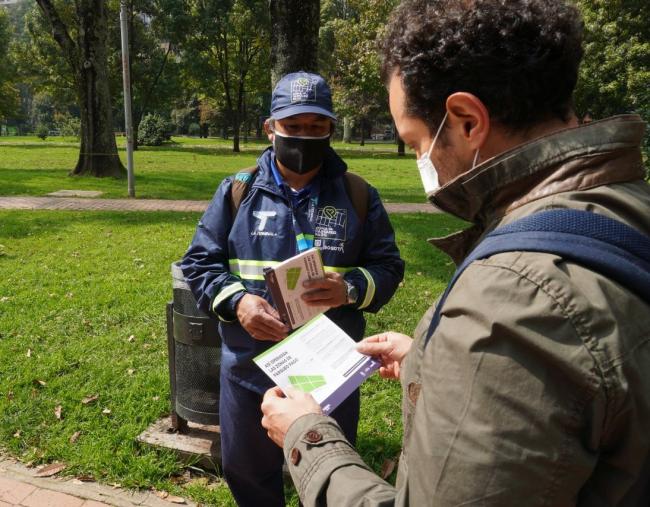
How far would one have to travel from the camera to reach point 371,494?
117cm

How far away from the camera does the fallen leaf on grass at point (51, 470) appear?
3359 mm

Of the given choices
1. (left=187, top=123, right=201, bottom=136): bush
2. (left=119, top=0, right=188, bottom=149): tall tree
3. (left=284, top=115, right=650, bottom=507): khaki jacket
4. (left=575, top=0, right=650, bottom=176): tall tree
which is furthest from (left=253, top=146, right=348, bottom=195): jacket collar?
(left=187, top=123, right=201, bottom=136): bush

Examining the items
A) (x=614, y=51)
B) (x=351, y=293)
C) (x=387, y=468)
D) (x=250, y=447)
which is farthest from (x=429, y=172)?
(x=614, y=51)

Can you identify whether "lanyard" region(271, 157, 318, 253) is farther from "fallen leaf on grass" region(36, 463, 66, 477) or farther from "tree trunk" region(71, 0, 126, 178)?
"tree trunk" region(71, 0, 126, 178)

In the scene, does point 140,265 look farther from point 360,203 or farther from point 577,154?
point 577,154

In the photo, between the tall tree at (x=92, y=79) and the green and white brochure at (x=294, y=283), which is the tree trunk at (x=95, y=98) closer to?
the tall tree at (x=92, y=79)

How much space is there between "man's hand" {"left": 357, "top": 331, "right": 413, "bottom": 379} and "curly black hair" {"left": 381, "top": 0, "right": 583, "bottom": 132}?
925 millimetres

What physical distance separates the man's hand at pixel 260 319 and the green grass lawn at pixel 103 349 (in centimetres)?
135

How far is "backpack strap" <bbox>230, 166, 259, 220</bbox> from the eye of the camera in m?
2.50

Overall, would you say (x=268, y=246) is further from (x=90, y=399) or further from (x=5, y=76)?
(x=5, y=76)

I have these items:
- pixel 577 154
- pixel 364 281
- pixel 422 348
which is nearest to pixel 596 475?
pixel 422 348

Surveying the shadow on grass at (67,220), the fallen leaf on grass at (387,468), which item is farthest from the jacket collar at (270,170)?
the shadow on grass at (67,220)

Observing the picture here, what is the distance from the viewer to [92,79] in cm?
1612

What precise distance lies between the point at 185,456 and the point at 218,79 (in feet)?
120
